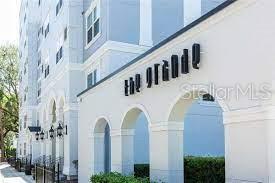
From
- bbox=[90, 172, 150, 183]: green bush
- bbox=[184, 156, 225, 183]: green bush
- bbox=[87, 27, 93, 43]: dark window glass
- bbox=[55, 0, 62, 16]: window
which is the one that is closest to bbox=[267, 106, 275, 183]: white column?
bbox=[90, 172, 150, 183]: green bush

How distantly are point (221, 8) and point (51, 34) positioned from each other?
2120 centimetres

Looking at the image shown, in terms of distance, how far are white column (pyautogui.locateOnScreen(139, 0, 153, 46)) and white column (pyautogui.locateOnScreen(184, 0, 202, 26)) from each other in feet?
6.96

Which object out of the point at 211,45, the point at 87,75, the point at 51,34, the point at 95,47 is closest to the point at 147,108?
the point at 211,45

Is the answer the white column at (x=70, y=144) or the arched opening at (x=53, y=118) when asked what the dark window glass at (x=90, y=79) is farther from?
the arched opening at (x=53, y=118)

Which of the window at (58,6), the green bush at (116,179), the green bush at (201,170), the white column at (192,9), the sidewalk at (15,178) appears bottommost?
the sidewalk at (15,178)

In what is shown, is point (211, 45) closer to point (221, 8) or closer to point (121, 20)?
point (221, 8)

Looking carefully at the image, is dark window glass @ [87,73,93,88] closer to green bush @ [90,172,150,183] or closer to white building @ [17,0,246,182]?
white building @ [17,0,246,182]

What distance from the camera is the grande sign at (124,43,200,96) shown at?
8898 mm

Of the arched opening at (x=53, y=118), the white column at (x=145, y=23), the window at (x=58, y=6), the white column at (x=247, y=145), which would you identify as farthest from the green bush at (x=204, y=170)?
the arched opening at (x=53, y=118)

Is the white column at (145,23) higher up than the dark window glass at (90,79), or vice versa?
the white column at (145,23)

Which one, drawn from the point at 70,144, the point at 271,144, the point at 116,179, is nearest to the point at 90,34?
the point at 70,144

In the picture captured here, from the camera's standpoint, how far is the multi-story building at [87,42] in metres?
18.4

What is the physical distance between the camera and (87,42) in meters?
21.3

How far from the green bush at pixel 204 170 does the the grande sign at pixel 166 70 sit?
12.8 feet
